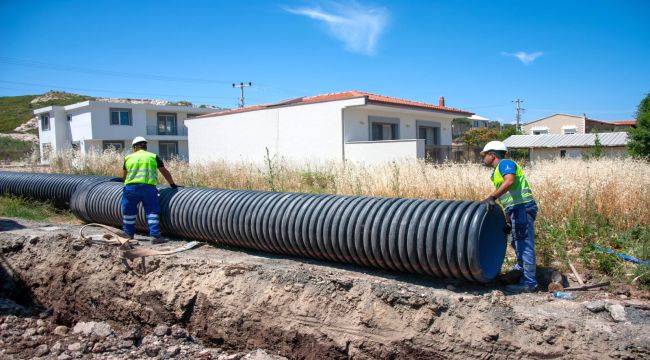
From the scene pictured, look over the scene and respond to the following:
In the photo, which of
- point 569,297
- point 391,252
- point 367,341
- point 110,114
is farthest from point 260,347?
point 110,114

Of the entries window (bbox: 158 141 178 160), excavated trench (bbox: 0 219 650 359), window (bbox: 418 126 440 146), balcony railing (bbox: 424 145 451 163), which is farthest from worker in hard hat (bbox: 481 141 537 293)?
window (bbox: 158 141 178 160)

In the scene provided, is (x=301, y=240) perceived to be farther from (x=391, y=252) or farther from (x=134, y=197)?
(x=134, y=197)

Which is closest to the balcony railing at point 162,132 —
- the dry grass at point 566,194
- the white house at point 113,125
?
the white house at point 113,125

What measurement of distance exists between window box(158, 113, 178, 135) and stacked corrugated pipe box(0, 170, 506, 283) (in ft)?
113

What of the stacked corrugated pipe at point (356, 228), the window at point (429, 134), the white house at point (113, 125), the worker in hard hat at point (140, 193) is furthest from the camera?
the white house at point (113, 125)

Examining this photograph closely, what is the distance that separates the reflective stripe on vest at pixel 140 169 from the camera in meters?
6.45

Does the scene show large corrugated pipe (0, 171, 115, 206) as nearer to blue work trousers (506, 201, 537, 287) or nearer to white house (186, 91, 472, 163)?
blue work trousers (506, 201, 537, 287)

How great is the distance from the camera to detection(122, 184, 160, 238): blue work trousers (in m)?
6.44

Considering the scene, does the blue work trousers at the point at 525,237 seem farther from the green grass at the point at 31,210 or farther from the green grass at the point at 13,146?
the green grass at the point at 13,146

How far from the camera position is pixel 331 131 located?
17.3 metres

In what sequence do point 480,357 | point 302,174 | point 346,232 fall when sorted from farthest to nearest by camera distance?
point 302,174, point 346,232, point 480,357

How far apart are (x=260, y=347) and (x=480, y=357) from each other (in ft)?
6.62

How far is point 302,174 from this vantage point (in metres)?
11.9

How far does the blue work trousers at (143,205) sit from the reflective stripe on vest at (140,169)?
0.07m
